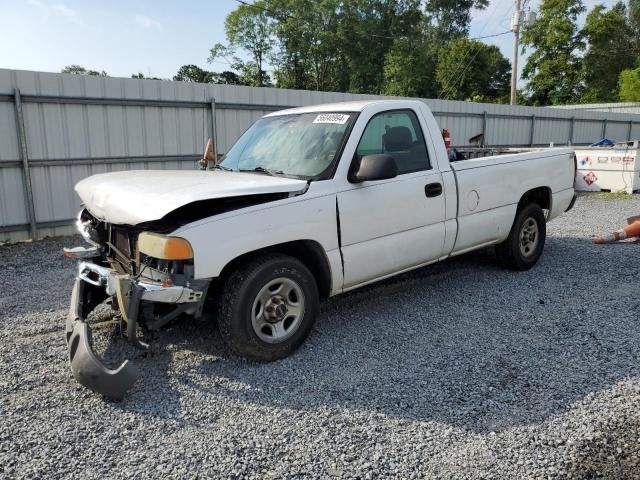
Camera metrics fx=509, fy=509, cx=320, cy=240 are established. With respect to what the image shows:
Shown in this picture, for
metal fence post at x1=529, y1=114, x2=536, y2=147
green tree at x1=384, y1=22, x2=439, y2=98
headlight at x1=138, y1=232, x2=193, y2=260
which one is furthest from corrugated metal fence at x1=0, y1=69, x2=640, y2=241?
green tree at x1=384, y1=22, x2=439, y2=98

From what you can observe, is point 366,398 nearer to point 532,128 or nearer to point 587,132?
point 532,128

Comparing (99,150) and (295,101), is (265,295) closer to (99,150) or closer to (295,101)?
(99,150)

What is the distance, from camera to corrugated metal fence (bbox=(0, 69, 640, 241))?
27.2ft

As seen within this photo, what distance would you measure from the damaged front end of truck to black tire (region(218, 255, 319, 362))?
226 mm

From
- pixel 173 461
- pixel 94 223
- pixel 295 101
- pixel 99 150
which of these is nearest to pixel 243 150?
pixel 94 223

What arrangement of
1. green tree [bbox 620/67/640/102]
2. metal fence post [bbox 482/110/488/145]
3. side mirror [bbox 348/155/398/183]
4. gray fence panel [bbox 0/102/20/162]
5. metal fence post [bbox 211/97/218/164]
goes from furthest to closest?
green tree [bbox 620/67/640/102]
metal fence post [bbox 482/110/488/145]
metal fence post [bbox 211/97/218/164]
gray fence panel [bbox 0/102/20/162]
side mirror [bbox 348/155/398/183]

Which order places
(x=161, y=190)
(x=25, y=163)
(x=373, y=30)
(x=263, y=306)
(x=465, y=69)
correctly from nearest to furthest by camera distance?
1. (x=161, y=190)
2. (x=263, y=306)
3. (x=25, y=163)
4. (x=465, y=69)
5. (x=373, y=30)

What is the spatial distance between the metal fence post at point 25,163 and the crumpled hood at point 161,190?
4776mm

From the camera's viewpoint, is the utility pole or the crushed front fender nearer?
the crushed front fender

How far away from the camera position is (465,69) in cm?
A: 4544

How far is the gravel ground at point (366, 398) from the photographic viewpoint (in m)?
2.70

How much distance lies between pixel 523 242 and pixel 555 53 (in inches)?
1980

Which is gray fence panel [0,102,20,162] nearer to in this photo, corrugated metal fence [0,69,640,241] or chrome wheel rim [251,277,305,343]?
corrugated metal fence [0,69,640,241]

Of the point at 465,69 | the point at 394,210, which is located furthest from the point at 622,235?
the point at 465,69
